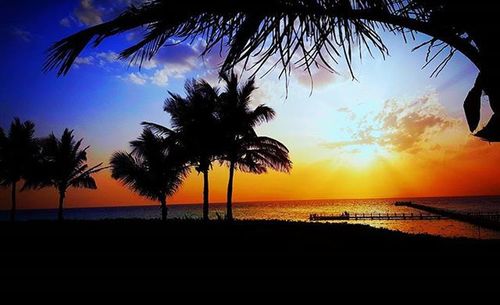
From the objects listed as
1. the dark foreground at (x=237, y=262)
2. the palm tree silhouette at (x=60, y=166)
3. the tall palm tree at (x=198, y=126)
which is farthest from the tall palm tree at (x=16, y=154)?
the dark foreground at (x=237, y=262)

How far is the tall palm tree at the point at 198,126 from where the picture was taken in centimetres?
1444

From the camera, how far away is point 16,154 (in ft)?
71.4

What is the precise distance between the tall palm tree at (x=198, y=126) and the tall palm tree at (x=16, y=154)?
12858 millimetres

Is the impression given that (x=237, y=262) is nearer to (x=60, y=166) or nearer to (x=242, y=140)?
(x=242, y=140)

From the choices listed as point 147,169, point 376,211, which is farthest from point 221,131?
point 376,211

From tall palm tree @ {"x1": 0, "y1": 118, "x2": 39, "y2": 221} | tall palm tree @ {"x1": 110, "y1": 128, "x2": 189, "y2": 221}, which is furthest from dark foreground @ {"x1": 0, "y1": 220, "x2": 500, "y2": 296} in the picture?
tall palm tree @ {"x1": 0, "y1": 118, "x2": 39, "y2": 221}

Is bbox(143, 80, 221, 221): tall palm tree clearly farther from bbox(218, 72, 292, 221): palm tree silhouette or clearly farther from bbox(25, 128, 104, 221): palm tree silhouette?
bbox(25, 128, 104, 221): palm tree silhouette

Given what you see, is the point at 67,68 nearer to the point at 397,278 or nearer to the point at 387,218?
the point at 397,278

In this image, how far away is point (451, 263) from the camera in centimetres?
534

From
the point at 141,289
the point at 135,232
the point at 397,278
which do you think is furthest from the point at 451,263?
the point at 135,232

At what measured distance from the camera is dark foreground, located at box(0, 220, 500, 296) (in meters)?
4.11

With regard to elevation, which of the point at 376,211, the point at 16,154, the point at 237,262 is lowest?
the point at 376,211

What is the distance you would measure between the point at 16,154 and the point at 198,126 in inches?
633

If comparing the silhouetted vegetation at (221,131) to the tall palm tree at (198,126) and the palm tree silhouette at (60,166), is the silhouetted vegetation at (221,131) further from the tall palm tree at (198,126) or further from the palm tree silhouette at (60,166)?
the palm tree silhouette at (60,166)
